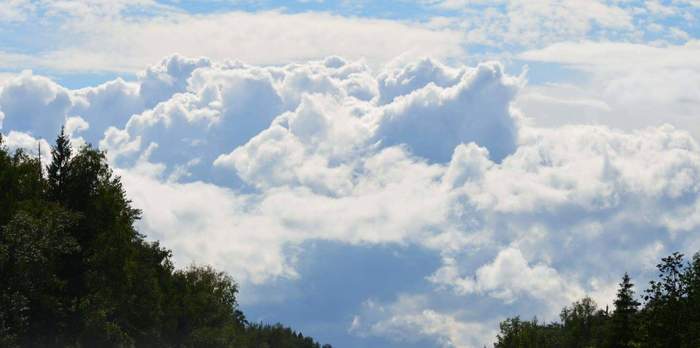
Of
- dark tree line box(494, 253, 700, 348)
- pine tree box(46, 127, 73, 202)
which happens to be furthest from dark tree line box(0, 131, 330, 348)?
dark tree line box(494, 253, 700, 348)

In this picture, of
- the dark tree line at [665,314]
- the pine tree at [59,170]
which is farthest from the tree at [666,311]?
the pine tree at [59,170]

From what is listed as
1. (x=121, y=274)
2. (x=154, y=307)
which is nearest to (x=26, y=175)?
(x=121, y=274)

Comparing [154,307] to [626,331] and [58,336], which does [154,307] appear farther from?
[626,331]

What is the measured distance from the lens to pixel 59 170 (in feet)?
203

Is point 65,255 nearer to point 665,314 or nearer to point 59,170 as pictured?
point 59,170

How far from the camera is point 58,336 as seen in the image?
5875 cm

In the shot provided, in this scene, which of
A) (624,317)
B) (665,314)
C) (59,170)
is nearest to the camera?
(665,314)

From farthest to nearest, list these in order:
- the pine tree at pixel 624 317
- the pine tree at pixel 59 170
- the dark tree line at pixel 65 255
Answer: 1. the pine tree at pixel 624 317
2. the pine tree at pixel 59 170
3. the dark tree line at pixel 65 255

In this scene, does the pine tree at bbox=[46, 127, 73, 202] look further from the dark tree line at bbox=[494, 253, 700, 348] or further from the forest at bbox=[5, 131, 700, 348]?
the dark tree line at bbox=[494, 253, 700, 348]

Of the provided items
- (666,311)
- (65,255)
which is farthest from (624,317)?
(65,255)

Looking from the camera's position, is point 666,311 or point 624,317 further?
point 624,317

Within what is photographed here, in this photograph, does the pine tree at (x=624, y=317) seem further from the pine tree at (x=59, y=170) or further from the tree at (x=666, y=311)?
the pine tree at (x=59, y=170)

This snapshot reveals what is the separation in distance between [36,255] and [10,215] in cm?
732

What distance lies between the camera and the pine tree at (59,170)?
61438 mm
